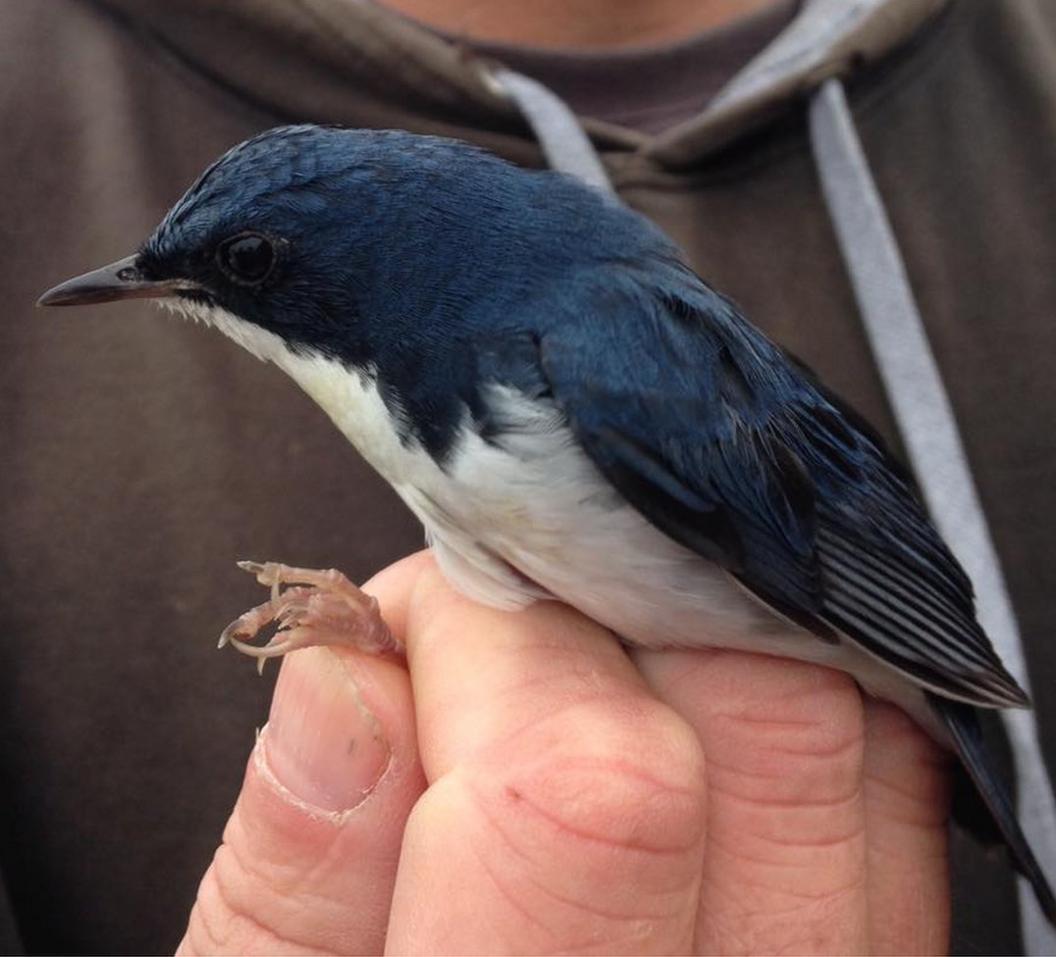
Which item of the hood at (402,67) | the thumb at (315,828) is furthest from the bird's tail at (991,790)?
Result: the hood at (402,67)

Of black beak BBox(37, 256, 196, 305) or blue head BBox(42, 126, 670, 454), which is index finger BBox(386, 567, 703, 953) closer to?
blue head BBox(42, 126, 670, 454)

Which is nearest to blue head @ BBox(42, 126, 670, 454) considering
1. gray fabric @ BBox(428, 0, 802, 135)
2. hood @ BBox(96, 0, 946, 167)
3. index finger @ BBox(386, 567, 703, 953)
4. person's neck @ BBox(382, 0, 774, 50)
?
index finger @ BBox(386, 567, 703, 953)

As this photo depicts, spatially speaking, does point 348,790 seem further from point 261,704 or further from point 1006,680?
point 1006,680

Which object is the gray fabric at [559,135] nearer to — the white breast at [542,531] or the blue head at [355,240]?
the blue head at [355,240]

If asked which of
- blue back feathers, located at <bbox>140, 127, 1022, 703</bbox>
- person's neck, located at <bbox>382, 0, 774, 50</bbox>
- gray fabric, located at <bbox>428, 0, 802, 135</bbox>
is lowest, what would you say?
blue back feathers, located at <bbox>140, 127, 1022, 703</bbox>

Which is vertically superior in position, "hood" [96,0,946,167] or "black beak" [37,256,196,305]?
"hood" [96,0,946,167]

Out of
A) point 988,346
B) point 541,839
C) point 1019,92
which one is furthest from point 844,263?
point 541,839
